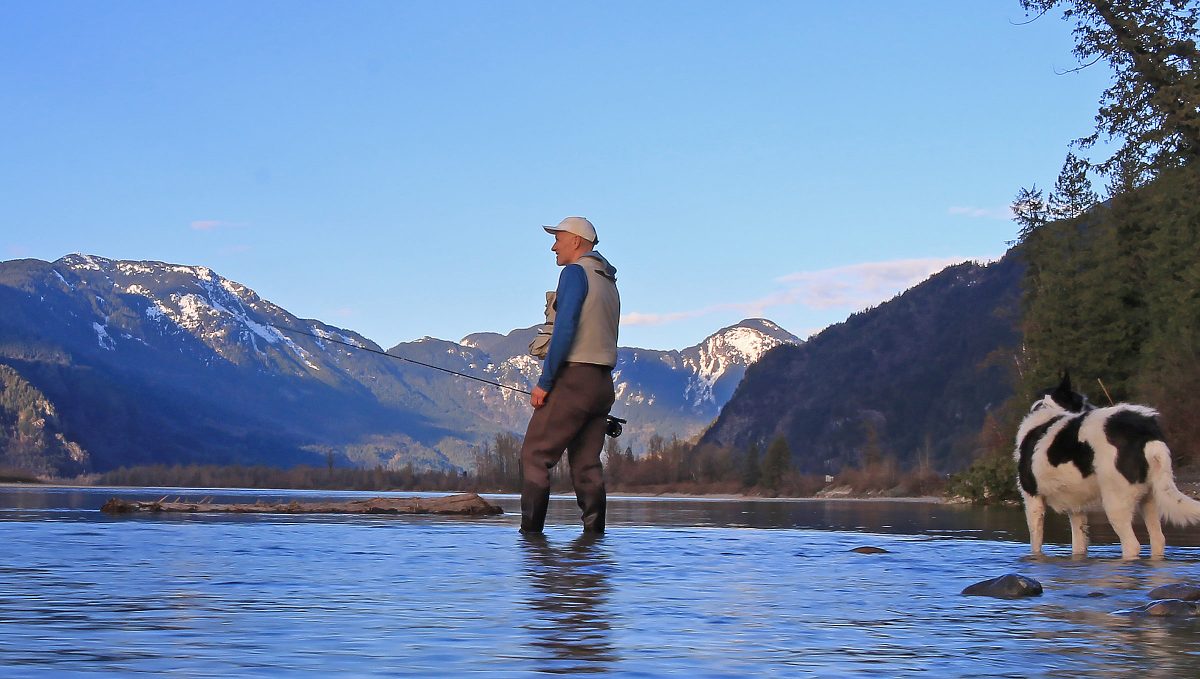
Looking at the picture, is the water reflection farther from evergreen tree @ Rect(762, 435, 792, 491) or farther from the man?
evergreen tree @ Rect(762, 435, 792, 491)

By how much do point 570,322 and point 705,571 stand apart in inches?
208

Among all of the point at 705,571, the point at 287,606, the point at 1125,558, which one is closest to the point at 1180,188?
the point at 1125,558

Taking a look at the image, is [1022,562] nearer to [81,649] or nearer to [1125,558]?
[1125,558]

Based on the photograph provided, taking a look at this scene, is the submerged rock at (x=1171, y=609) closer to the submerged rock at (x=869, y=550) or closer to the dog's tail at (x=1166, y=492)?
the submerged rock at (x=869, y=550)

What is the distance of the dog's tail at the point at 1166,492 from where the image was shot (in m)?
12.1

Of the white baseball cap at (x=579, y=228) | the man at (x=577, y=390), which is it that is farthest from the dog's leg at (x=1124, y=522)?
the white baseball cap at (x=579, y=228)

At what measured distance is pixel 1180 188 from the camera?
4944cm

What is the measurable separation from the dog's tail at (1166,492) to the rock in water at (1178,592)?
4.67m

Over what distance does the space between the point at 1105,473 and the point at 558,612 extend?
7448mm

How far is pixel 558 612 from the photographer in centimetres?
678

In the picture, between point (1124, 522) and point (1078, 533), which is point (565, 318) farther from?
point (1124, 522)

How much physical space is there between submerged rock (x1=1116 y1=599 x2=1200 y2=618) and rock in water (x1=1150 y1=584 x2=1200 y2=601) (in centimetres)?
38

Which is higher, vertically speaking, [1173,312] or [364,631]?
[1173,312]

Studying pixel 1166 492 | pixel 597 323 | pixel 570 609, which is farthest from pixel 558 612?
pixel 597 323
